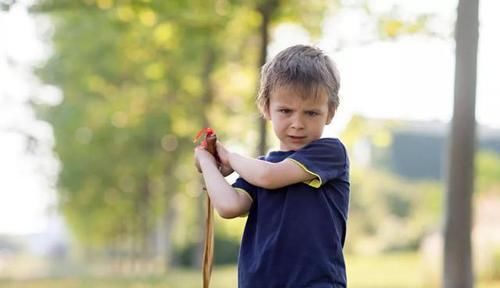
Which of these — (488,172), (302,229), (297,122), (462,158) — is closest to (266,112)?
(297,122)

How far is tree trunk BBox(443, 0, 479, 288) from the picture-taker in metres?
8.23

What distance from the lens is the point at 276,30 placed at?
48.6 feet

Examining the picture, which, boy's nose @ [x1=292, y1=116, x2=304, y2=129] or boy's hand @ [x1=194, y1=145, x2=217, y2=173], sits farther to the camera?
boy's hand @ [x1=194, y1=145, x2=217, y2=173]

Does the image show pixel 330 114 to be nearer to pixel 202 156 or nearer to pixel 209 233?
pixel 202 156

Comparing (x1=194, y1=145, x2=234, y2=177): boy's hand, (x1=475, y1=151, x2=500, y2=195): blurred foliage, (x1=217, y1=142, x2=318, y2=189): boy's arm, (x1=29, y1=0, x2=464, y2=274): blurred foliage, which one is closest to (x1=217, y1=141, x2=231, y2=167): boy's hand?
(x1=194, y1=145, x2=234, y2=177): boy's hand

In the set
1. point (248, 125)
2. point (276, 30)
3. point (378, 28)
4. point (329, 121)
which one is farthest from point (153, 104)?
point (329, 121)

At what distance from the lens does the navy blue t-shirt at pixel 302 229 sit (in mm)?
3312

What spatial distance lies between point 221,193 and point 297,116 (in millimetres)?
352

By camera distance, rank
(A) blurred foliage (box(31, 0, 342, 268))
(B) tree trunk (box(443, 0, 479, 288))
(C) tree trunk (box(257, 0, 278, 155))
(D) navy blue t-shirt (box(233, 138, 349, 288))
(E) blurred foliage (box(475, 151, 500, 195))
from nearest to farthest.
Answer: (D) navy blue t-shirt (box(233, 138, 349, 288)) < (B) tree trunk (box(443, 0, 479, 288)) < (C) tree trunk (box(257, 0, 278, 155)) < (A) blurred foliage (box(31, 0, 342, 268)) < (E) blurred foliage (box(475, 151, 500, 195))

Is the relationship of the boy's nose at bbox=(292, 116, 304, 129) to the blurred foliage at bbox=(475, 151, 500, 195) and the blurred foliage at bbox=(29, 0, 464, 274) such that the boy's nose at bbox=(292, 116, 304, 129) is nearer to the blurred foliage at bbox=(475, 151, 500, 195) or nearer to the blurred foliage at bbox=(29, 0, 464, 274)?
the blurred foliage at bbox=(29, 0, 464, 274)

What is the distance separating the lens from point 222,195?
135 inches

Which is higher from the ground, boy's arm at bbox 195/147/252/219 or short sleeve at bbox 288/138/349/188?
short sleeve at bbox 288/138/349/188

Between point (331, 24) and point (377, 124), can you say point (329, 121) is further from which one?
point (377, 124)

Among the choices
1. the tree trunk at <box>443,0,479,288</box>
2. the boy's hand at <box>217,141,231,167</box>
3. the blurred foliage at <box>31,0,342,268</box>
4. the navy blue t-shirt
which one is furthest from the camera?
the blurred foliage at <box>31,0,342,268</box>
